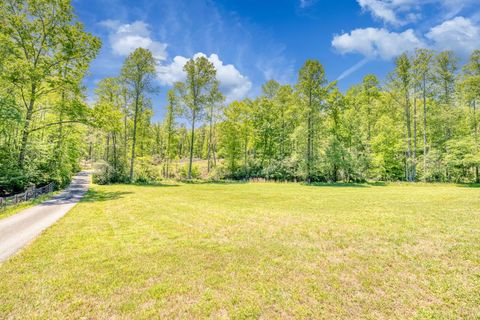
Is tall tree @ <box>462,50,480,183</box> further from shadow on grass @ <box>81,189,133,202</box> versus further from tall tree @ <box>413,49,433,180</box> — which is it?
shadow on grass @ <box>81,189,133,202</box>

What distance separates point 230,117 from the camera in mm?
34094

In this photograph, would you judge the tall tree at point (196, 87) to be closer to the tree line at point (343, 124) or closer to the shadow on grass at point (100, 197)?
the tree line at point (343, 124)

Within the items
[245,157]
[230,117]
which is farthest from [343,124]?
[230,117]

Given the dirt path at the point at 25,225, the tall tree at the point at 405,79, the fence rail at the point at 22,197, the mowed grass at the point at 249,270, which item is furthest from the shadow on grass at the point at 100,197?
the tall tree at the point at 405,79

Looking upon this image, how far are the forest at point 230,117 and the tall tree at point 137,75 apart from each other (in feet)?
0.35

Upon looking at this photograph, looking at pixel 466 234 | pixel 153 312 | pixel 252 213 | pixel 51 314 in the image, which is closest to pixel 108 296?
pixel 51 314

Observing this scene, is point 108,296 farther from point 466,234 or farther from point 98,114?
point 98,114

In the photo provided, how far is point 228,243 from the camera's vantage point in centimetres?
644

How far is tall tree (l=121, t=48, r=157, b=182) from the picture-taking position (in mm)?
24766

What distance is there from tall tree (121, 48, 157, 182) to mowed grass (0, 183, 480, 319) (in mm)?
19642

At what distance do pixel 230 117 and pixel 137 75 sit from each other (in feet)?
45.4

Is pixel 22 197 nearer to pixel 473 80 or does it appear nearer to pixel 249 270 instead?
pixel 249 270

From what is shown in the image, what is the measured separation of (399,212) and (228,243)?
8229mm

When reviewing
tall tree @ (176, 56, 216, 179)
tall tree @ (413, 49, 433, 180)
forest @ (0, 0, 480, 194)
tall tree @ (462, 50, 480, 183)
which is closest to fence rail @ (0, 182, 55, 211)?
forest @ (0, 0, 480, 194)
